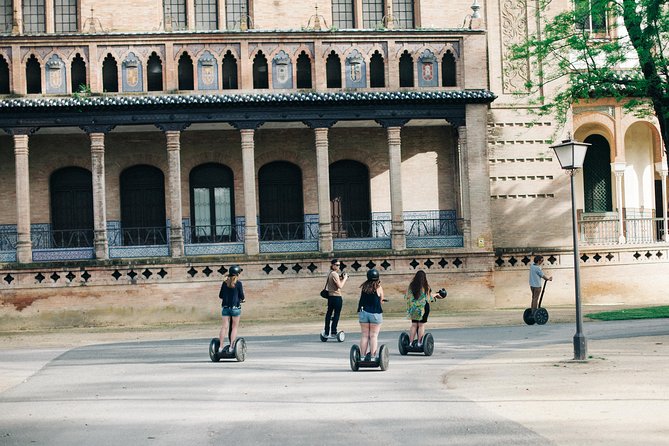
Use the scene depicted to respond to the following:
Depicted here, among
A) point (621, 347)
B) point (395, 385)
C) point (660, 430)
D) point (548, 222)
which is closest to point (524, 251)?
point (548, 222)

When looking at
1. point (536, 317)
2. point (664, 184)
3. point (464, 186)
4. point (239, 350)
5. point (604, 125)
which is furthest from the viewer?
point (664, 184)

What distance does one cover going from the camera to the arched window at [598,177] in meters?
38.3

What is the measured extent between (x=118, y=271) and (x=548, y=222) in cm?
1400

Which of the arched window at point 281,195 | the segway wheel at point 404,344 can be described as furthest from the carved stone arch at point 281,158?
the segway wheel at point 404,344

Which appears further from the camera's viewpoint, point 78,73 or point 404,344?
point 78,73

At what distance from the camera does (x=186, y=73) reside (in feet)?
109

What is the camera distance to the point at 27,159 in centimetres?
3259

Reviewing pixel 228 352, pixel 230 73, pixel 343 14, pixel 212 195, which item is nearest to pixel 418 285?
pixel 228 352

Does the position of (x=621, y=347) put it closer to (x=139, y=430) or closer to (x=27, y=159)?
(x=139, y=430)

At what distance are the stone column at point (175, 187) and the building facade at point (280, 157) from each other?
0.07 m

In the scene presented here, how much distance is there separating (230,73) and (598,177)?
1380 cm

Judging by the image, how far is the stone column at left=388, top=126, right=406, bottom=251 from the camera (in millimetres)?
33125

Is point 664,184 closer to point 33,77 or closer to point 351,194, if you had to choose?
point 351,194

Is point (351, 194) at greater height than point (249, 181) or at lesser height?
lesser
